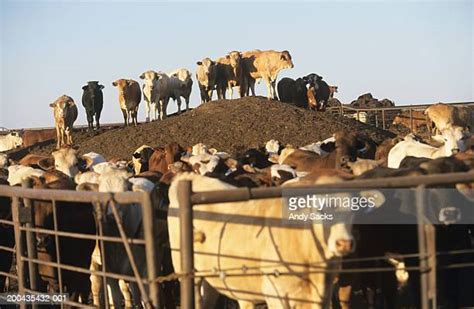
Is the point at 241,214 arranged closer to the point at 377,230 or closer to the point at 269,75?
the point at 377,230

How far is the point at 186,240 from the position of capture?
639cm

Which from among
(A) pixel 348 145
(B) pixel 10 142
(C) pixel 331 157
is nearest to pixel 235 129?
(A) pixel 348 145

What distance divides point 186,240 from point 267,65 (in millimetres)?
31206

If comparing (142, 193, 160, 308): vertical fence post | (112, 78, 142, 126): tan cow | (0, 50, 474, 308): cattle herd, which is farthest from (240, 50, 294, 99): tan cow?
(142, 193, 160, 308): vertical fence post

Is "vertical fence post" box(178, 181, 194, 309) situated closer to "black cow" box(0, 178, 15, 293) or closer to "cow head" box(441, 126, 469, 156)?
"black cow" box(0, 178, 15, 293)

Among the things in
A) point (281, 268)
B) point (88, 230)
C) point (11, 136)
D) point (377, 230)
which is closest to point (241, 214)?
point (281, 268)

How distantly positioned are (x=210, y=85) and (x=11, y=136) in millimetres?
11137

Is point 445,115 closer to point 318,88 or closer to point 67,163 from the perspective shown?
point 318,88

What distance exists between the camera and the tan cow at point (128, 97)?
36312mm

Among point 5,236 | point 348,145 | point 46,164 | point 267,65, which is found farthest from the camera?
point 267,65

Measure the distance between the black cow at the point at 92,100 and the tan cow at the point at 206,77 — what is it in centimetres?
439

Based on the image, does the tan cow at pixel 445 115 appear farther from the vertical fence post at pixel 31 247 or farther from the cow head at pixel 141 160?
the vertical fence post at pixel 31 247

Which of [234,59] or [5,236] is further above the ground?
[234,59]

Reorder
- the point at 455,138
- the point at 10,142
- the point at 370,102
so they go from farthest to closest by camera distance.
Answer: the point at 370,102
the point at 10,142
the point at 455,138
